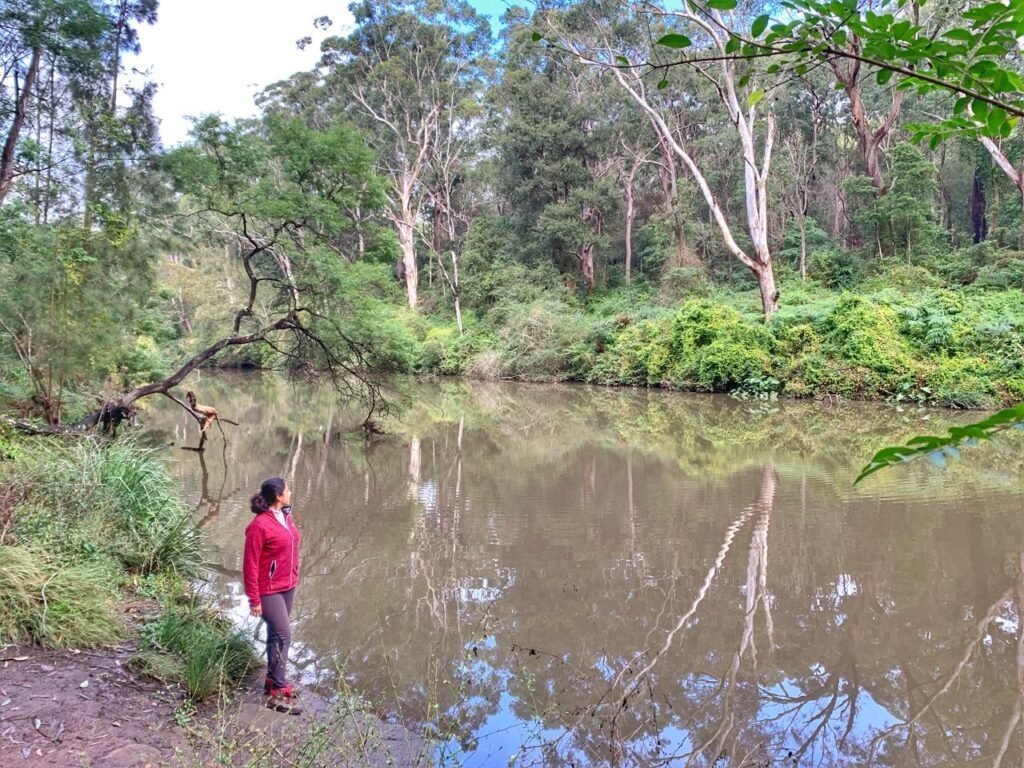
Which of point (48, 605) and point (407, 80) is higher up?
point (407, 80)

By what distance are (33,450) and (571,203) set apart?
2478cm

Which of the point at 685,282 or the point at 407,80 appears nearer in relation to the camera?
the point at 685,282

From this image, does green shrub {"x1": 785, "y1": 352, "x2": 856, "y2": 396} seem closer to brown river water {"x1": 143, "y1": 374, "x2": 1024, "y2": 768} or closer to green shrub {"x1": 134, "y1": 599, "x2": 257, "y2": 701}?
brown river water {"x1": 143, "y1": 374, "x2": 1024, "y2": 768}

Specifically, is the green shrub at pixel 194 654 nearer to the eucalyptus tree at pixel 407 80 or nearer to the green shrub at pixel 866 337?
the green shrub at pixel 866 337

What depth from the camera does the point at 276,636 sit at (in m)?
3.89

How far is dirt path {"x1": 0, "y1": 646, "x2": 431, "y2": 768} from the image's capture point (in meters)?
2.87

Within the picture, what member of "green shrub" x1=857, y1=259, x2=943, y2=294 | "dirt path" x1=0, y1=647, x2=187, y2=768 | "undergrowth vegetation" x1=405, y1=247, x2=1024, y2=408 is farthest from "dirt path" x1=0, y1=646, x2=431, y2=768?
"green shrub" x1=857, y1=259, x2=943, y2=294

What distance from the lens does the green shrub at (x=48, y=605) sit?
12.4 ft

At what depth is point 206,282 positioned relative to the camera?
123 feet

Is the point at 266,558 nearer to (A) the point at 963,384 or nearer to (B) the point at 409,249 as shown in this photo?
(A) the point at 963,384

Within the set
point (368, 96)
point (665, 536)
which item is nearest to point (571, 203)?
point (368, 96)

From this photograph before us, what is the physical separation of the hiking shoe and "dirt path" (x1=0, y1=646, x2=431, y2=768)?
47mm

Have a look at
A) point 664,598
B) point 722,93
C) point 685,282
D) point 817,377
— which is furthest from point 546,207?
point 664,598

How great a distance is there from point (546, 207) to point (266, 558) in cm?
A: 2694
